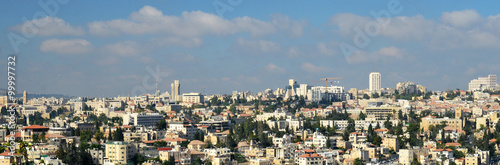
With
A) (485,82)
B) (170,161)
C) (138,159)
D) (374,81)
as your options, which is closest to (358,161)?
(170,161)

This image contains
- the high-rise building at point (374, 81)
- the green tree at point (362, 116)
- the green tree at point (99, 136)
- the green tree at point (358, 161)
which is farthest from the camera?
the high-rise building at point (374, 81)

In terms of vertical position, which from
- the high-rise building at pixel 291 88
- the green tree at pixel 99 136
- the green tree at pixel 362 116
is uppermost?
the high-rise building at pixel 291 88

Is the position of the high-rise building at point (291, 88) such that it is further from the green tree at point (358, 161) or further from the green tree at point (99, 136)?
the green tree at point (358, 161)

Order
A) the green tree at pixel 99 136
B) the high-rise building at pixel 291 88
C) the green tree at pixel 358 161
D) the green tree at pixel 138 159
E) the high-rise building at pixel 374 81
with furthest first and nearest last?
the high-rise building at pixel 374 81 → the high-rise building at pixel 291 88 → the green tree at pixel 99 136 → the green tree at pixel 358 161 → the green tree at pixel 138 159

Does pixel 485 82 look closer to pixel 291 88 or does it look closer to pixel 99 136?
pixel 291 88

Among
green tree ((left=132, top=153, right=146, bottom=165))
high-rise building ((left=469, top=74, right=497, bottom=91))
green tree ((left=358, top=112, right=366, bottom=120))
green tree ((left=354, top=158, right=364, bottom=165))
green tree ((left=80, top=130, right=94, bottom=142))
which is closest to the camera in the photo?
green tree ((left=132, top=153, right=146, bottom=165))

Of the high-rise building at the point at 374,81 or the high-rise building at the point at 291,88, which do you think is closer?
the high-rise building at the point at 291,88

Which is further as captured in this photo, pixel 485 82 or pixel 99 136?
pixel 485 82

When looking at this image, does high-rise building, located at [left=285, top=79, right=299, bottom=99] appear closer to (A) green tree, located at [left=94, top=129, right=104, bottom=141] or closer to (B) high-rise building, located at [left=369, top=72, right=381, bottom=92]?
(B) high-rise building, located at [left=369, top=72, right=381, bottom=92]

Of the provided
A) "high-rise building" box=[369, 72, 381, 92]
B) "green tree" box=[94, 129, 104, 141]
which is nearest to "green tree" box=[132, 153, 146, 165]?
"green tree" box=[94, 129, 104, 141]

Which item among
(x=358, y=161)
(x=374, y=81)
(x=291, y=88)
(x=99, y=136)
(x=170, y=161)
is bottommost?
(x=358, y=161)

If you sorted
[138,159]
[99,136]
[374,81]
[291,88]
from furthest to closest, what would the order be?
[374,81], [291,88], [99,136], [138,159]

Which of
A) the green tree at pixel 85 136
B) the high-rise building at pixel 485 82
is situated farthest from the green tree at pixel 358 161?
the high-rise building at pixel 485 82

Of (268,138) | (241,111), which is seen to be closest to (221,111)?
(241,111)
